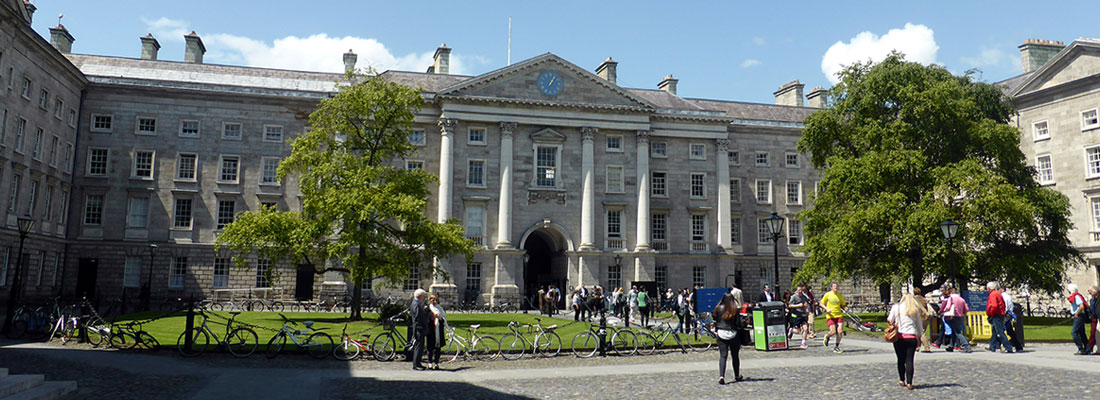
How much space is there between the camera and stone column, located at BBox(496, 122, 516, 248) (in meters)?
44.9

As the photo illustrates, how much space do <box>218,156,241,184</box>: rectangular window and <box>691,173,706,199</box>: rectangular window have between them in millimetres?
30400

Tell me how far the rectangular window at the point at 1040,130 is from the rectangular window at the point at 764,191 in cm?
1660

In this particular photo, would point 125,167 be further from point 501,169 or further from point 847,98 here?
point 847,98

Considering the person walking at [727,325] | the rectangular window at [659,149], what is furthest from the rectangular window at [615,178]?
the person walking at [727,325]

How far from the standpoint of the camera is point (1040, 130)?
43.2 m

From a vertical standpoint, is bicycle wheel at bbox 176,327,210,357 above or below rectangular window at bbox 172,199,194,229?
below

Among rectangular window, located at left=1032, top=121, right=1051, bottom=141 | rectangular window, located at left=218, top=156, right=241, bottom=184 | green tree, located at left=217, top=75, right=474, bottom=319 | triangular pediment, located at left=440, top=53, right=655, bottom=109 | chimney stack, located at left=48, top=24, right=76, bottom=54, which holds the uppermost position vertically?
chimney stack, located at left=48, top=24, right=76, bottom=54

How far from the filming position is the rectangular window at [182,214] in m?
42.9

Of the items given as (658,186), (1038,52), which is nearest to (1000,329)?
(658,186)

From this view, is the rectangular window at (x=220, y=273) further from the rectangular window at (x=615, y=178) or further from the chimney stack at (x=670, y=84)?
the chimney stack at (x=670, y=84)

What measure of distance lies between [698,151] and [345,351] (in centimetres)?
3723

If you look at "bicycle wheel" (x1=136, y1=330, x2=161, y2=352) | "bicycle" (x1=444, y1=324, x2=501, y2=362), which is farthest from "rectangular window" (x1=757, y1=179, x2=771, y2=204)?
"bicycle wheel" (x1=136, y1=330, x2=161, y2=352)

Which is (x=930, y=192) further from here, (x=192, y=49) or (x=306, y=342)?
(x=192, y=49)

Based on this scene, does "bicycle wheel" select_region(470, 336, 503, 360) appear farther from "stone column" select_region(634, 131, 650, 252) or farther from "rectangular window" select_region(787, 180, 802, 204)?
"rectangular window" select_region(787, 180, 802, 204)
